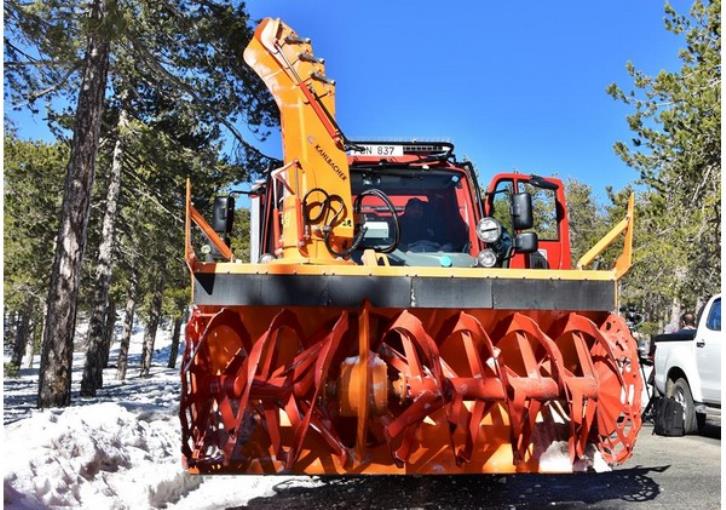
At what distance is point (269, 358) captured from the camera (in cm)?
459

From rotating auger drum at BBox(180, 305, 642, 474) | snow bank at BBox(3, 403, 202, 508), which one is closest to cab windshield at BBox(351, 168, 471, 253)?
rotating auger drum at BBox(180, 305, 642, 474)

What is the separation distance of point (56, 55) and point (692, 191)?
13.6 meters

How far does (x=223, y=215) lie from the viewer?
6363 mm

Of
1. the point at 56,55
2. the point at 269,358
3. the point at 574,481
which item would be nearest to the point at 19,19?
the point at 56,55

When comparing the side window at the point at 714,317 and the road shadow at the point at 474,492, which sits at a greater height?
the side window at the point at 714,317

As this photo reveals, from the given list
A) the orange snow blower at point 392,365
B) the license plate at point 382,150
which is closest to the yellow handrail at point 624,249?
the orange snow blower at point 392,365

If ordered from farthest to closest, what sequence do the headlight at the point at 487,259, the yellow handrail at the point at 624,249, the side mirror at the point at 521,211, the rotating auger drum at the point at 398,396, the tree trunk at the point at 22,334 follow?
the tree trunk at the point at 22,334 → the side mirror at the point at 521,211 → the headlight at the point at 487,259 → the yellow handrail at the point at 624,249 → the rotating auger drum at the point at 398,396

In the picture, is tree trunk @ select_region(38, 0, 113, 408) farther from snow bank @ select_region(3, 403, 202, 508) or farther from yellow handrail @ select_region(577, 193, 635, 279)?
yellow handrail @ select_region(577, 193, 635, 279)

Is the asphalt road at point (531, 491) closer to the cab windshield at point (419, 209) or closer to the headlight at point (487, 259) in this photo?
the headlight at point (487, 259)

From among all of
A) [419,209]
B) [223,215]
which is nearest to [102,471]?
[223,215]

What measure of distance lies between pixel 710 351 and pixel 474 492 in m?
4.95

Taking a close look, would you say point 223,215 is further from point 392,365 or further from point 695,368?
point 695,368

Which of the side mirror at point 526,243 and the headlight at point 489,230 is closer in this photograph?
the headlight at point 489,230

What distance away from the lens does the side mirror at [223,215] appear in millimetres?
6359
